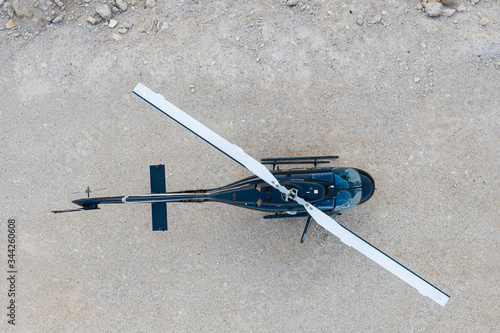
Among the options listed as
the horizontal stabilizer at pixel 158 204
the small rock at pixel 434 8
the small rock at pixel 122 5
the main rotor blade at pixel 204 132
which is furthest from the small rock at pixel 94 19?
the small rock at pixel 434 8

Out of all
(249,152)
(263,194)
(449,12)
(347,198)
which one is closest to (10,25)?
(249,152)

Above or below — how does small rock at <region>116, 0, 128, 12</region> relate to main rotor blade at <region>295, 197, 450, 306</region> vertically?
above

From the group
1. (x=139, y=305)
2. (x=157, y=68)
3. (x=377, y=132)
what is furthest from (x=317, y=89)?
(x=139, y=305)

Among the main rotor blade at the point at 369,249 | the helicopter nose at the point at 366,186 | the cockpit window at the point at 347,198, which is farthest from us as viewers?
the helicopter nose at the point at 366,186

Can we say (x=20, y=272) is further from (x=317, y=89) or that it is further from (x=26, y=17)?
(x=317, y=89)

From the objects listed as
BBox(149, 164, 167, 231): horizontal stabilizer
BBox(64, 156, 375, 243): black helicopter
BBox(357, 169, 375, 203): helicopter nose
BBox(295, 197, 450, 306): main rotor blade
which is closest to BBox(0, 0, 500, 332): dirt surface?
BBox(357, 169, 375, 203): helicopter nose

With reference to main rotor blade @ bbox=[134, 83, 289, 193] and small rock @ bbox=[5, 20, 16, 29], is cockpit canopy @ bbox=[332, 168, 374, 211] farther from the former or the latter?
small rock @ bbox=[5, 20, 16, 29]

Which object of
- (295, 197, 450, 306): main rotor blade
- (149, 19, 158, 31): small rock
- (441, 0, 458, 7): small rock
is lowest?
(295, 197, 450, 306): main rotor blade

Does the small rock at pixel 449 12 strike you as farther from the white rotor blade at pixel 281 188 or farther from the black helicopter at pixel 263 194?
the white rotor blade at pixel 281 188
